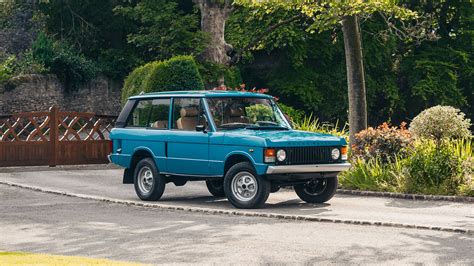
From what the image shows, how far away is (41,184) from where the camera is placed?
23.2m

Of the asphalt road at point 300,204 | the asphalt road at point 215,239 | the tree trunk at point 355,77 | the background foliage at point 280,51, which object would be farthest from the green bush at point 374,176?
the background foliage at point 280,51

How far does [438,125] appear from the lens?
2525 centimetres

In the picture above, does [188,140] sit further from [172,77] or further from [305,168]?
[172,77]

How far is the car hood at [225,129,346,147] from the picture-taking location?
1709 cm

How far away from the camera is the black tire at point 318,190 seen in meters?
18.5

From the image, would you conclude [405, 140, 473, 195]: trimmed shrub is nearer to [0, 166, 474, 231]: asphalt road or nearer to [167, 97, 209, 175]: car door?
[0, 166, 474, 231]: asphalt road

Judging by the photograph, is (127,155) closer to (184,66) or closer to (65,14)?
(184,66)

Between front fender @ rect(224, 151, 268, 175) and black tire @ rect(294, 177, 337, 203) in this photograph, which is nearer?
front fender @ rect(224, 151, 268, 175)

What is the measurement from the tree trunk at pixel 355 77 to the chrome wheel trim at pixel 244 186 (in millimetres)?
8922

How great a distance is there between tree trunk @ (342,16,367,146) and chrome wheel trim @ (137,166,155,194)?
8.14 m

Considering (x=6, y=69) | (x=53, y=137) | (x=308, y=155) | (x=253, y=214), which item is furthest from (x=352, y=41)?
(x=6, y=69)

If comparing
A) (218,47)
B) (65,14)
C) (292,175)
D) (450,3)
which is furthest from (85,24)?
(292,175)

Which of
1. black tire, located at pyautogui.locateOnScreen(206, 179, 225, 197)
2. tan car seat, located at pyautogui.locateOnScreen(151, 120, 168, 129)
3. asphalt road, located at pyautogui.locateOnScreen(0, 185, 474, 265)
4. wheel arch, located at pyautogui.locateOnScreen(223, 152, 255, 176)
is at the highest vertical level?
tan car seat, located at pyautogui.locateOnScreen(151, 120, 168, 129)

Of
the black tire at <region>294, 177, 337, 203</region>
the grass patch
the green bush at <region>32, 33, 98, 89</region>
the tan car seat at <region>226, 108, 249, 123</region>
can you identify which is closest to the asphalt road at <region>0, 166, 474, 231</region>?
the black tire at <region>294, 177, 337, 203</region>
